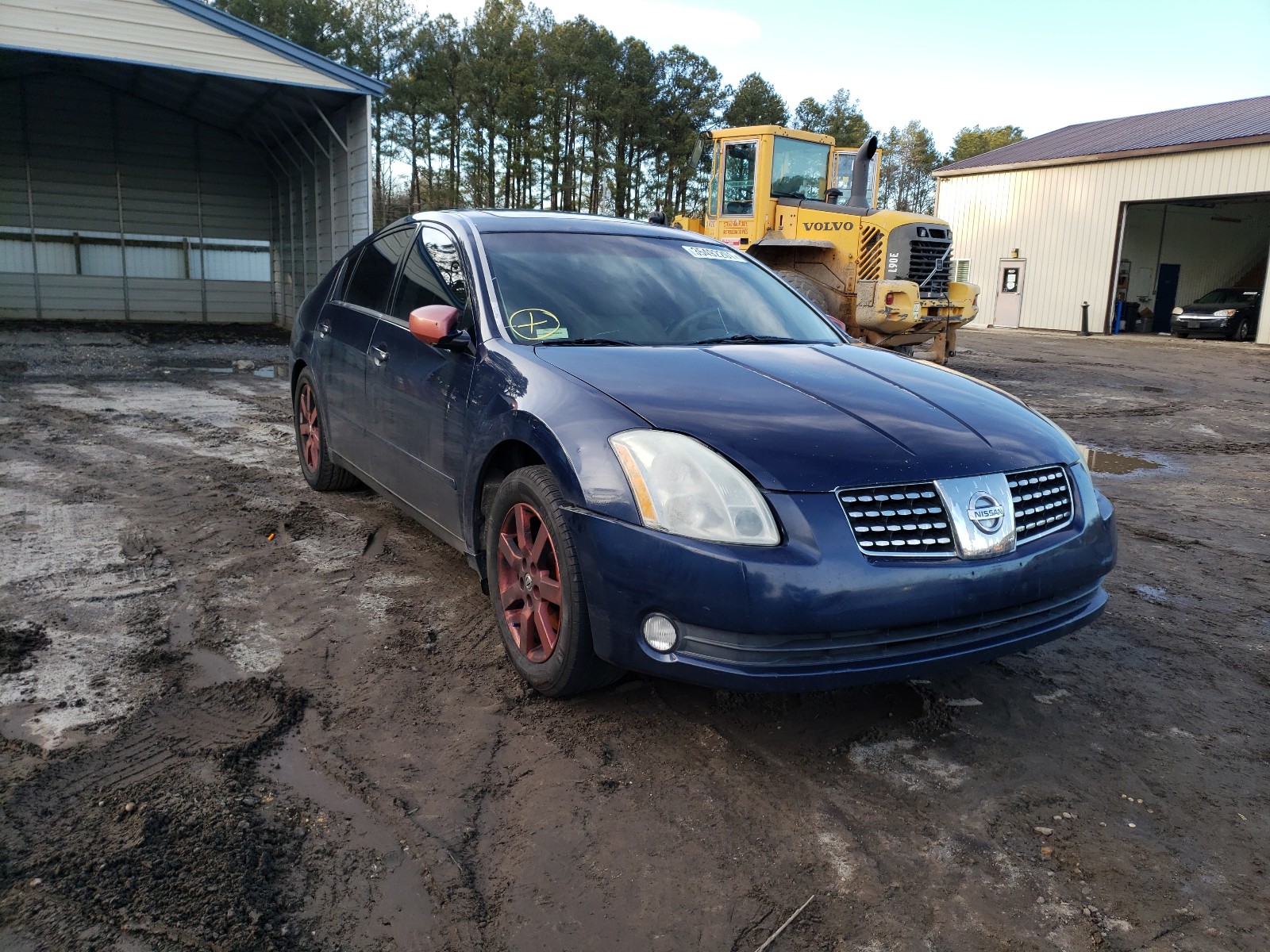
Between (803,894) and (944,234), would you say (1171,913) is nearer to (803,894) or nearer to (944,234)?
(803,894)

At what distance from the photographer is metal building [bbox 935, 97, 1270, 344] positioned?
82.4 feet

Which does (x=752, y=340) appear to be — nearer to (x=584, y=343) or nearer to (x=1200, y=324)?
(x=584, y=343)

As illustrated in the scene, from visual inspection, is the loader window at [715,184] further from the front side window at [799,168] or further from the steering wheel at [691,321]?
the steering wheel at [691,321]

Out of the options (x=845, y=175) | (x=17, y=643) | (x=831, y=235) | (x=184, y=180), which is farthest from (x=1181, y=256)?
(x=17, y=643)

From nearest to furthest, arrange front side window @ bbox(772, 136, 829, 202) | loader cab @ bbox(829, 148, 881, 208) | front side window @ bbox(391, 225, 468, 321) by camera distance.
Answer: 1. front side window @ bbox(391, 225, 468, 321)
2. front side window @ bbox(772, 136, 829, 202)
3. loader cab @ bbox(829, 148, 881, 208)

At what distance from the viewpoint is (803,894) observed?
2.13m

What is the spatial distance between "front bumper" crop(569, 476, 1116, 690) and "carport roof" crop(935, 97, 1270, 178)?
88.0 feet

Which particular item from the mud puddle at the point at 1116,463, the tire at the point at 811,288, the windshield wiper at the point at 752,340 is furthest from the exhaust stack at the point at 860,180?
the windshield wiper at the point at 752,340

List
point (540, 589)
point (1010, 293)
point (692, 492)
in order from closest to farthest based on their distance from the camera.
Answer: point (692, 492), point (540, 589), point (1010, 293)

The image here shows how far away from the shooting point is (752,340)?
3.77 meters

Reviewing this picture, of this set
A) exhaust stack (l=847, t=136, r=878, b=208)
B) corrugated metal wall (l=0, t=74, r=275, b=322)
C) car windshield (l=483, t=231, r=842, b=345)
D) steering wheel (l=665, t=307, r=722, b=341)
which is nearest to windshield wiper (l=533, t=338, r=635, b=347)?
car windshield (l=483, t=231, r=842, b=345)

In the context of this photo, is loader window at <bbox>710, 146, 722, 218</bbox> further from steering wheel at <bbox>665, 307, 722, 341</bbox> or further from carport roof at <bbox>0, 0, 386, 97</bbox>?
steering wheel at <bbox>665, 307, 722, 341</bbox>

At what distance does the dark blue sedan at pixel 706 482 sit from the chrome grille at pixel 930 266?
31.7 feet

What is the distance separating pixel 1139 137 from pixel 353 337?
98.9 ft
